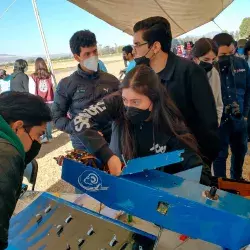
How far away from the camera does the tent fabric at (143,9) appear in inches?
116

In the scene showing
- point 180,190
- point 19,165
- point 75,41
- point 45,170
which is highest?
point 75,41

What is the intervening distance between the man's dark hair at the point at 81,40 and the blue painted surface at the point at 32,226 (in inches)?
40.3

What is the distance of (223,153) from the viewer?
6.95ft

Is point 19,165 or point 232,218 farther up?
point 19,165

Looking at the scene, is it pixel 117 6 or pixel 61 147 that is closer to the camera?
pixel 117 6

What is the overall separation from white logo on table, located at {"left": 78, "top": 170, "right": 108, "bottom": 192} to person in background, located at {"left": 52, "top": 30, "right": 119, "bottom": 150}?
2.82 feet

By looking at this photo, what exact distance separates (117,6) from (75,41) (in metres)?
1.65

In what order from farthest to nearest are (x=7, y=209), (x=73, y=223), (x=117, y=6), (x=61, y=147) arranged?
(x=61, y=147) → (x=117, y=6) → (x=73, y=223) → (x=7, y=209)

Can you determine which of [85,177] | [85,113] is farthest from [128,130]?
[85,177]

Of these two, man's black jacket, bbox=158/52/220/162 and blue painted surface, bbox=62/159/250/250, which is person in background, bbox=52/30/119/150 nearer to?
man's black jacket, bbox=158/52/220/162

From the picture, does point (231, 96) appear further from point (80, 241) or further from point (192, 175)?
point (80, 241)

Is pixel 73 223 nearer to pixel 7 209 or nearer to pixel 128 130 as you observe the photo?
pixel 7 209

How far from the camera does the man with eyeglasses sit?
129cm

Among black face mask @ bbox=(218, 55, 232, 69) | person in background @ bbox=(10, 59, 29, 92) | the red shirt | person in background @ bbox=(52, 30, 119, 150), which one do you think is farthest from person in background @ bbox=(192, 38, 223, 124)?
person in background @ bbox=(10, 59, 29, 92)
